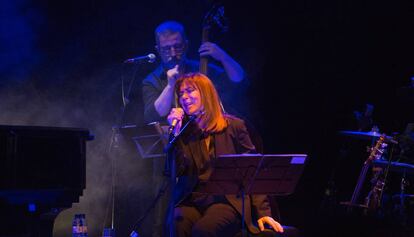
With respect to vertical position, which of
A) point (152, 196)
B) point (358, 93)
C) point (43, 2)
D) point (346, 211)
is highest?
point (43, 2)

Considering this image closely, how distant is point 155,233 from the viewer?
16.9ft

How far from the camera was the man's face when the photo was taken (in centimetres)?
484

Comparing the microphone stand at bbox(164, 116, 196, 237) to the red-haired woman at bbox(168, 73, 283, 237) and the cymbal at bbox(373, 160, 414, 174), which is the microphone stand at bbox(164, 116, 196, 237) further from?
the cymbal at bbox(373, 160, 414, 174)

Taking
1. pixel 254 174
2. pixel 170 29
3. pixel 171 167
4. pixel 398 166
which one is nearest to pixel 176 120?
pixel 171 167

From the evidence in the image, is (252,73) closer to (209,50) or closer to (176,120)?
(209,50)

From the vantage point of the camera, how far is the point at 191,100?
3.74m

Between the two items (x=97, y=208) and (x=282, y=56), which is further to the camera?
(x=282, y=56)

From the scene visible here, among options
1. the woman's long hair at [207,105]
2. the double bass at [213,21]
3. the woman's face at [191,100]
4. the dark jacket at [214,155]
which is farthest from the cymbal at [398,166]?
the woman's face at [191,100]

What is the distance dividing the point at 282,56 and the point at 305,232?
2350 mm

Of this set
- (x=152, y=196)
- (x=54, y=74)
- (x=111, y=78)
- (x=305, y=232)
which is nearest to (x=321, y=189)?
(x=305, y=232)

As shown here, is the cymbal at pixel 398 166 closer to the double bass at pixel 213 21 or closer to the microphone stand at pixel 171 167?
the double bass at pixel 213 21

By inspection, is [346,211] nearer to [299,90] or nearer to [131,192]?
[299,90]

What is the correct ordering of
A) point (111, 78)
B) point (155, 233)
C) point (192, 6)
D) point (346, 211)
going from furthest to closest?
point (346, 211), point (192, 6), point (111, 78), point (155, 233)

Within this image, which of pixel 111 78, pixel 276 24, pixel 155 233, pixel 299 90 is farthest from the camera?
pixel 299 90
